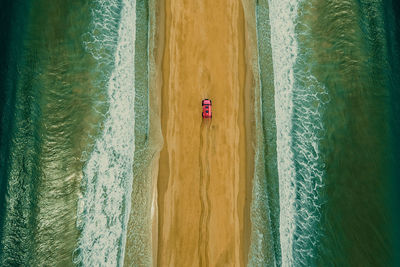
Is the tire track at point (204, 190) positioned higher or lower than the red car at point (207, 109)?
lower

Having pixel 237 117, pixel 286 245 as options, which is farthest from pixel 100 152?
pixel 286 245

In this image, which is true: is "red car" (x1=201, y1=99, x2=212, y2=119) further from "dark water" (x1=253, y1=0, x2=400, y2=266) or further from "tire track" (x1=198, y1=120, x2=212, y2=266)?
"dark water" (x1=253, y1=0, x2=400, y2=266)

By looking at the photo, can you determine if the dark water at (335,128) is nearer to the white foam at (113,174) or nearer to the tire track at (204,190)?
the tire track at (204,190)

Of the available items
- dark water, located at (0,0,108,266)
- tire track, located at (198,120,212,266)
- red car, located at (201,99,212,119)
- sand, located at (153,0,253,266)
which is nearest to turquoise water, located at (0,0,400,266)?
dark water, located at (0,0,108,266)

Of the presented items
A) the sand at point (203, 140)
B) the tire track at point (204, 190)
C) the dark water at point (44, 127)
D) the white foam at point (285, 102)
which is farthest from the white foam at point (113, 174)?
the white foam at point (285, 102)

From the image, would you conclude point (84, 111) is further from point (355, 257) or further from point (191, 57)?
point (355, 257)

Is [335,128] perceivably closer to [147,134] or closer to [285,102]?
[285,102]

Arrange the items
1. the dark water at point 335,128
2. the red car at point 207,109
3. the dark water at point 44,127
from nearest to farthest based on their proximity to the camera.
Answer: the dark water at point 44,127
the dark water at point 335,128
the red car at point 207,109
